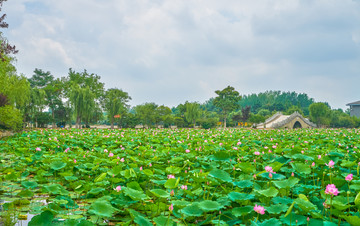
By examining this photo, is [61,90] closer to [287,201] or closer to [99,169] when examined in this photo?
[99,169]

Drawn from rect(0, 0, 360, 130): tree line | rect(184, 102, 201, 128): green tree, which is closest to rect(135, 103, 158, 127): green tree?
rect(0, 0, 360, 130): tree line

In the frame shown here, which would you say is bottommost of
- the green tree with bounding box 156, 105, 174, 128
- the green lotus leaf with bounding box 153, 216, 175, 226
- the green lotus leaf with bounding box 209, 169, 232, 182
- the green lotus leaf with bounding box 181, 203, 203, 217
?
the green lotus leaf with bounding box 153, 216, 175, 226

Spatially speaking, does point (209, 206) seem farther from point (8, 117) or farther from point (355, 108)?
point (355, 108)

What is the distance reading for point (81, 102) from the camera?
22.8 metres

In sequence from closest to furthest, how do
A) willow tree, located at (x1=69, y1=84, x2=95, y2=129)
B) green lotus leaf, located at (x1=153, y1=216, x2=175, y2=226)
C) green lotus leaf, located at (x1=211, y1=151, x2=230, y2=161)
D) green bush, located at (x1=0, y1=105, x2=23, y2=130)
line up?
green lotus leaf, located at (x1=153, y1=216, x2=175, y2=226)
green lotus leaf, located at (x1=211, y1=151, x2=230, y2=161)
green bush, located at (x1=0, y1=105, x2=23, y2=130)
willow tree, located at (x1=69, y1=84, x2=95, y2=129)

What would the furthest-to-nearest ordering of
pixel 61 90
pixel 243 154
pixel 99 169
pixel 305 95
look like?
pixel 305 95 < pixel 61 90 < pixel 243 154 < pixel 99 169

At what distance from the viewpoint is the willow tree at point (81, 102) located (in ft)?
74.0

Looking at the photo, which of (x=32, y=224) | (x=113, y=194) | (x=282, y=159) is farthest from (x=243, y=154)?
(x=32, y=224)

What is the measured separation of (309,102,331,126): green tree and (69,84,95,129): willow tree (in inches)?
1348

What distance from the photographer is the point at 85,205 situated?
242 cm

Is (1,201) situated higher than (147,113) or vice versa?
(147,113)

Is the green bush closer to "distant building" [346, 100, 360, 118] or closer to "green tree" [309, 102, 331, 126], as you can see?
"green tree" [309, 102, 331, 126]

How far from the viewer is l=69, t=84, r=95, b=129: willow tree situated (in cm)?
2255

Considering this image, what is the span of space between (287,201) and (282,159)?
121 centimetres
